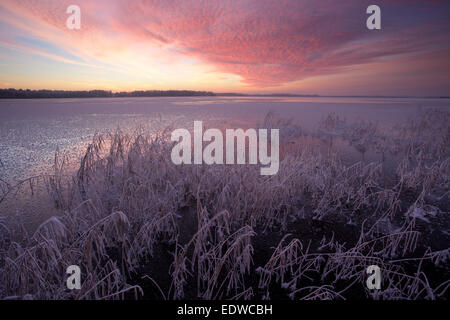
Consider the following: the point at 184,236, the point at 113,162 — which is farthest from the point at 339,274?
the point at 113,162

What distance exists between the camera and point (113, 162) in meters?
5.70

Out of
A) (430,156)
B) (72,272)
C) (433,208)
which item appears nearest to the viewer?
(72,272)

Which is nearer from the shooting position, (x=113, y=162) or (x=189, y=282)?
(x=189, y=282)

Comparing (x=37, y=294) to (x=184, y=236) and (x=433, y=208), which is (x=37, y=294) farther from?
(x=433, y=208)

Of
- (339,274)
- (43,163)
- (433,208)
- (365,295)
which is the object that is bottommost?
(365,295)

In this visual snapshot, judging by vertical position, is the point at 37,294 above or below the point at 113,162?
below

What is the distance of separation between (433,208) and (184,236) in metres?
5.77

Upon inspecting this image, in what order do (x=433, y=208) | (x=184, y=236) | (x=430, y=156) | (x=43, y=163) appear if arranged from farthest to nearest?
(x=430, y=156)
(x=43, y=163)
(x=433, y=208)
(x=184, y=236)

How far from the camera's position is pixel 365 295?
2936 mm
